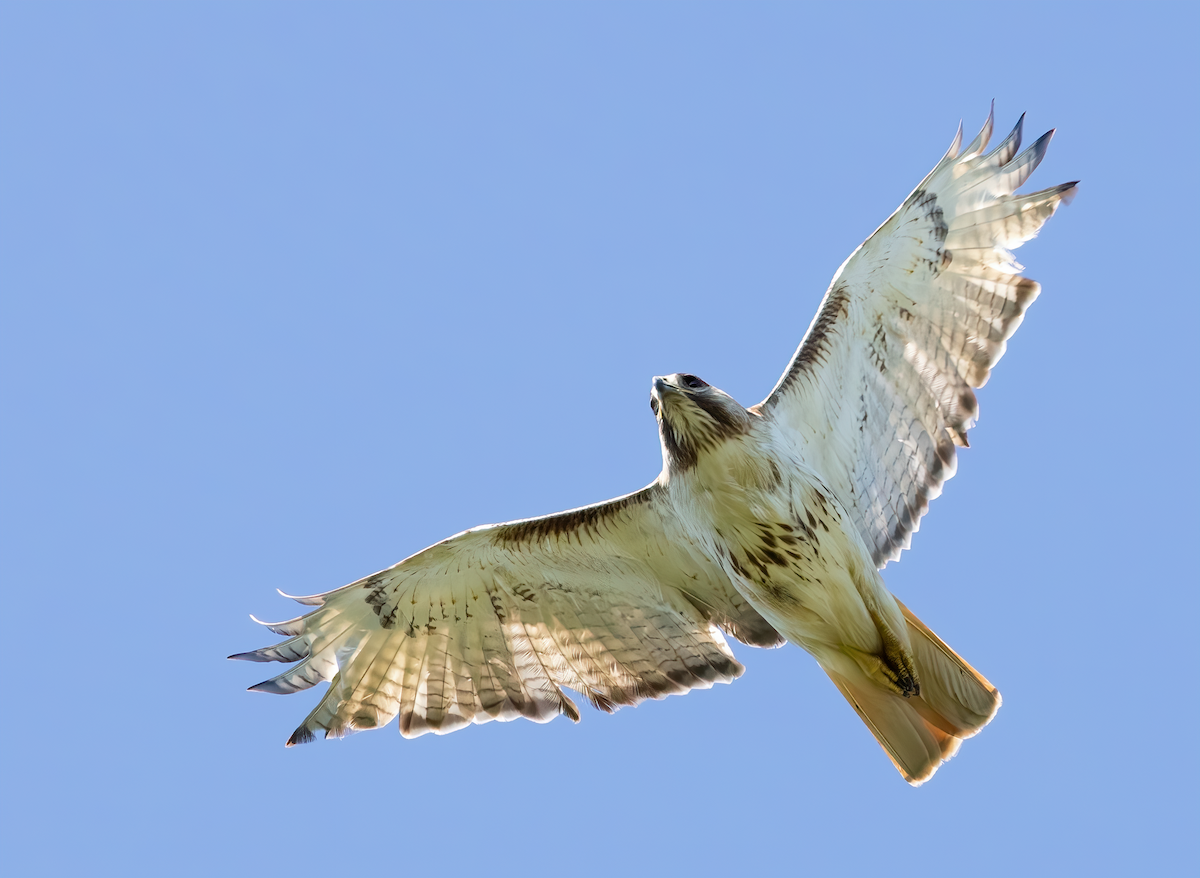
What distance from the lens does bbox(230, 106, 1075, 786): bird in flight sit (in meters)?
9.23

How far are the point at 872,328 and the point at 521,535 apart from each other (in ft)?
9.72

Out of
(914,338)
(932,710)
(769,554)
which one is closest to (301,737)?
(769,554)

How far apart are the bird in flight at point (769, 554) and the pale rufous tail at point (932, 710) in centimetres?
1

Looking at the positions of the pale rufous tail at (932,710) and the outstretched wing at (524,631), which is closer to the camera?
the pale rufous tail at (932,710)

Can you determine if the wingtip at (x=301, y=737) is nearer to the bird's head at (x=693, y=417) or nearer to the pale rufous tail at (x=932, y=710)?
the bird's head at (x=693, y=417)

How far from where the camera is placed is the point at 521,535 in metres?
9.70

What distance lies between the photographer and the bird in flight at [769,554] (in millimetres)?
9227

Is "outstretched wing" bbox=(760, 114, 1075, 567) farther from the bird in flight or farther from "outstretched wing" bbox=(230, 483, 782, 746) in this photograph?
"outstretched wing" bbox=(230, 483, 782, 746)

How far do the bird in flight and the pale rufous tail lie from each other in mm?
14

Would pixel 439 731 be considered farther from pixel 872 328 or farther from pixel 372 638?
pixel 872 328

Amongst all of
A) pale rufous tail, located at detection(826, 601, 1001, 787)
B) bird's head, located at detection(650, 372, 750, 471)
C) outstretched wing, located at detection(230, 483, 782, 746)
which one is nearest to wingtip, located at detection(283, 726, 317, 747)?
outstretched wing, located at detection(230, 483, 782, 746)

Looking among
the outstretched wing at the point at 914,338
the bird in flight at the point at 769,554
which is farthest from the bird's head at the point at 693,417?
the outstretched wing at the point at 914,338

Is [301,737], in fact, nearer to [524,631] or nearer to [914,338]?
[524,631]

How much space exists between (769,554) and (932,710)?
5.30 feet
